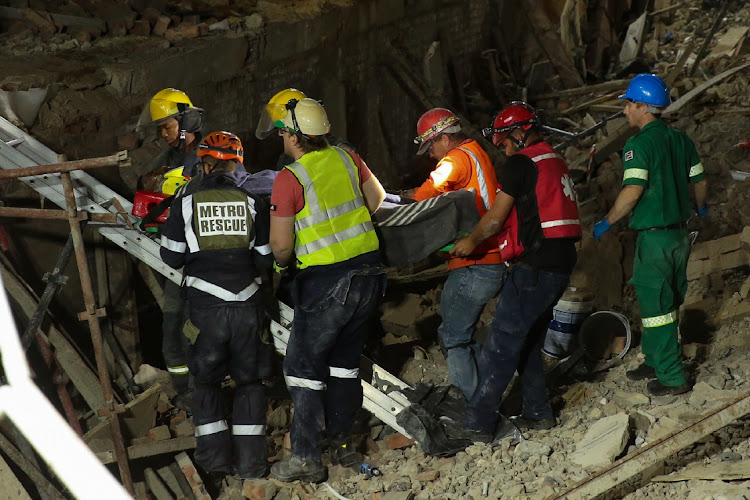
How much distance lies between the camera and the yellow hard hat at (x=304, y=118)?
14.8ft

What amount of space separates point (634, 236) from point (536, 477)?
360 centimetres

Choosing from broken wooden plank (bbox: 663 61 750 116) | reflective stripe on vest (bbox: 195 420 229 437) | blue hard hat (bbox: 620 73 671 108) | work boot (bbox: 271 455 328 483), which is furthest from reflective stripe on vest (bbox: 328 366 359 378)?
broken wooden plank (bbox: 663 61 750 116)

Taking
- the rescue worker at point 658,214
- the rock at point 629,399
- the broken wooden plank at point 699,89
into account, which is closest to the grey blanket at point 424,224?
the rescue worker at point 658,214

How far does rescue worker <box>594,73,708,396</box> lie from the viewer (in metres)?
4.95

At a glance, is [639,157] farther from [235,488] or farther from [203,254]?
[235,488]

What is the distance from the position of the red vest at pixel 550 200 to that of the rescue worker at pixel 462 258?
308mm

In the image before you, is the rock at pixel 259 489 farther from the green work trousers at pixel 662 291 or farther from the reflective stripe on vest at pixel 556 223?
the green work trousers at pixel 662 291

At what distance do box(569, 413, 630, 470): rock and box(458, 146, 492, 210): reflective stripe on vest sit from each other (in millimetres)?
1498

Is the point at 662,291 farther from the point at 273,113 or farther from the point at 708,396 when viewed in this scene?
the point at 273,113

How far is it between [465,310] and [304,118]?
1582 millimetres

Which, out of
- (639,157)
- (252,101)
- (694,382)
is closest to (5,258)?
(252,101)

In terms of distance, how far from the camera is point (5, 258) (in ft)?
18.3

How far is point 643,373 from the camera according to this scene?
5.45m

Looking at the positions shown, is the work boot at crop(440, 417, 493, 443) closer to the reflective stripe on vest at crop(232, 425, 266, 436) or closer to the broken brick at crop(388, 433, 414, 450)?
the broken brick at crop(388, 433, 414, 450)
